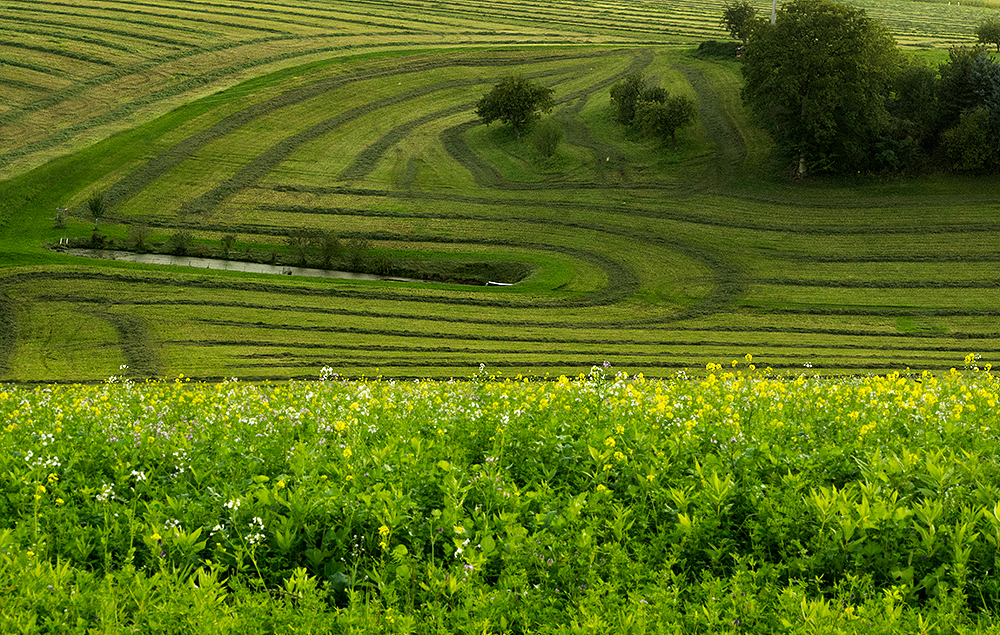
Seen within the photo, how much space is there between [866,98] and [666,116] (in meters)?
16.4

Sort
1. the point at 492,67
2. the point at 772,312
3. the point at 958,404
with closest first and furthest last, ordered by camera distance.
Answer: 1. the point at 958,404
2. the point at 772,312
3. the point at 492,67

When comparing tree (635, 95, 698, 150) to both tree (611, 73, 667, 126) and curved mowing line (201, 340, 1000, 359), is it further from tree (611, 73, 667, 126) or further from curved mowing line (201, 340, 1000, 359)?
curved mowing line (201, 340, 1000, 359)

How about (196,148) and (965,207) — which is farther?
(196,148)

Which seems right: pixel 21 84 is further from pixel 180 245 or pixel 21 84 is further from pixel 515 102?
pixel 515 102

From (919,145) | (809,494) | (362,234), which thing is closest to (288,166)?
(362,234)

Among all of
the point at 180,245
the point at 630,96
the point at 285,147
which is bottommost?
the point at 180,245

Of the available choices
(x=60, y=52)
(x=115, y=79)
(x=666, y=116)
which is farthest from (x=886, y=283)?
(x=60, y=52)

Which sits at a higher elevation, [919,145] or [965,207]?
[919,145]

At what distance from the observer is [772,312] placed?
52.1 meters

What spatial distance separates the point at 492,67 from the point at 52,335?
2649 inches

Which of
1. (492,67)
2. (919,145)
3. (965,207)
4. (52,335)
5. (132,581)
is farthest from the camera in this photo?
(492,67)

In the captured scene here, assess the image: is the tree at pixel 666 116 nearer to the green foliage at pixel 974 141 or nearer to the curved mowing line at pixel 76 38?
the green foliage at pixel 974 141

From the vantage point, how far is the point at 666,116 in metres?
74.6

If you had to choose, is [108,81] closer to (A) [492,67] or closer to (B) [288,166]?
(B) [288,166]
